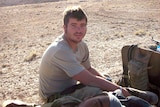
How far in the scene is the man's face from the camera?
11.6ft

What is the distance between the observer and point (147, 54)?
4180mm

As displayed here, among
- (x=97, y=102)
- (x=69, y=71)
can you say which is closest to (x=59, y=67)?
(x=69, y=71)

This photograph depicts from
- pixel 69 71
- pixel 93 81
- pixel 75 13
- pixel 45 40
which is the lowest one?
pixel 45 40

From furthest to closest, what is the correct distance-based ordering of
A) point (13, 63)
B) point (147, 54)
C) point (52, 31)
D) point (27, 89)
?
1. point (52, 31)
2. point (13, 63)
3. point (27, 89)
4. point (147, 54)

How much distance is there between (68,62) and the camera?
343cm

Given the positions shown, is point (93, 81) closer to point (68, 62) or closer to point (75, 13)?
point (68, 62)

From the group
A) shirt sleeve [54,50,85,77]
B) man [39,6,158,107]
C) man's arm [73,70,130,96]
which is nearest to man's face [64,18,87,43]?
man [39,6,158,107]

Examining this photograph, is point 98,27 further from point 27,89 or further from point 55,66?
point 55,66

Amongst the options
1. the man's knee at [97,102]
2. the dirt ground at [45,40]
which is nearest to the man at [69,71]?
the man's knee at [97,102]

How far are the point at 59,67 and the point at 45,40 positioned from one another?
8.17 metres

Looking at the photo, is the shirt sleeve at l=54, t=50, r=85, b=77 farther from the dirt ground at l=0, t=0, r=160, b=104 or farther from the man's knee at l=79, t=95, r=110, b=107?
the dirt ground at l=0, t=0, r=160, b=104

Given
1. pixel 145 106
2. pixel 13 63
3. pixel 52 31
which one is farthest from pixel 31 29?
pixel 145 106

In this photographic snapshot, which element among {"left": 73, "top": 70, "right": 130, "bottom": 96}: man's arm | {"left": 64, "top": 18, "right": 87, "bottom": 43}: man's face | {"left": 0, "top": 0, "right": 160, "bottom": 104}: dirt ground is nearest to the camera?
{"left": 73, "top": 70, "right": 130, "bottom": 96}: man's arm

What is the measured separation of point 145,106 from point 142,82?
1.27 m
